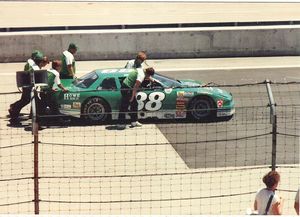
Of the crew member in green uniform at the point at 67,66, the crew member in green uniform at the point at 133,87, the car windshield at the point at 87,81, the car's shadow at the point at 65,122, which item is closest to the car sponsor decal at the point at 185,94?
the car's shadow at the point at 65,122

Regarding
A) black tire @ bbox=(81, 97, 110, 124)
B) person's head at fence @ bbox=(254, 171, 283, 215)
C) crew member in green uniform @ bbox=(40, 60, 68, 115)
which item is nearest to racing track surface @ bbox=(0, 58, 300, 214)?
black tire @ bbox=(81, 97, 110, 124)

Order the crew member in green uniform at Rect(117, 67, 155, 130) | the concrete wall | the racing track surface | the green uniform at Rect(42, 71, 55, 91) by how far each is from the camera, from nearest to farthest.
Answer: the racing track surface < the crew member in green uniform at Rect(117, 67, 155, 130) < the green uniform at Rect(42, 71, 55, 91) < the concrete wall

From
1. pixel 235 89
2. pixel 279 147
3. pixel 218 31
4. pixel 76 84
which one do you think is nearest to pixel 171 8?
pixel 218 31

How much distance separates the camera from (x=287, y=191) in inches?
402

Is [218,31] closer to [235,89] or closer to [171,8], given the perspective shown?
[235,89]

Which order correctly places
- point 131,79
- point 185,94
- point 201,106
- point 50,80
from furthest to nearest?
point 201,106 → point 185,94 → point 50,80 → point 131,79

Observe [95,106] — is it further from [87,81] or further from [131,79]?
[131,79]

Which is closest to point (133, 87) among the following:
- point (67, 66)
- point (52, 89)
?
point (52, 89)

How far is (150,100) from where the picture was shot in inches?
554

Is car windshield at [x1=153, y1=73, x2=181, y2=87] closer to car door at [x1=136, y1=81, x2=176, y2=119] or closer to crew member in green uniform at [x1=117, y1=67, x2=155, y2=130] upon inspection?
car door at [x1=136, y1=81, x2=176, y2=119]

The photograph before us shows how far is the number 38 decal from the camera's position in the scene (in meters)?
14.0

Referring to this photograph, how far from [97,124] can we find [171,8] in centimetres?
2138

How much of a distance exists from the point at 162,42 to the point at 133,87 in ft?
29.5

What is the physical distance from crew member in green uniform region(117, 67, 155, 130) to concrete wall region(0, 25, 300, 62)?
8.41 meters
